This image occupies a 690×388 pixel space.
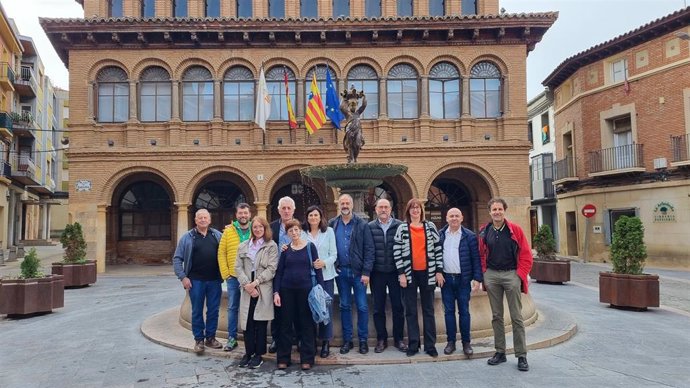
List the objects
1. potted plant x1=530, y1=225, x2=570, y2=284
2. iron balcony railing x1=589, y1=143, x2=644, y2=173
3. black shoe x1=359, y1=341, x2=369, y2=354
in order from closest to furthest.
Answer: black shoe x1=359, y1=341, x2=369, y2=354, potted plant x1=530, y1=225, x2=570, y2=284, iron balcony railing x1=589, y1=143, x2=644, y2=173

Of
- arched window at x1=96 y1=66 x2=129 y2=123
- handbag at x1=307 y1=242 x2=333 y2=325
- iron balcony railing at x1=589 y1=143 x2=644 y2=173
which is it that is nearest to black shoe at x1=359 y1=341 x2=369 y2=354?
handbag at x1=307 y1=242 x2=333 y2=325

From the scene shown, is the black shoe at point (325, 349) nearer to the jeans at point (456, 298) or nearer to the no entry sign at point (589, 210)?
the jeans at point (456, 298)

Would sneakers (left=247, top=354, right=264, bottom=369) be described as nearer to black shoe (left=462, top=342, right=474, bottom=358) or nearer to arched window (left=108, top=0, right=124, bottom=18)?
black shoe (left=462, top=342, right=474, bottom=358)

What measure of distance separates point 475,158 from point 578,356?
12893mm

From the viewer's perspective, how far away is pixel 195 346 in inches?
261

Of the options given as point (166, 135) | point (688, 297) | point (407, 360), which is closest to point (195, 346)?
point (407, 360)

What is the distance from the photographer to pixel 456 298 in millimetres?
6371

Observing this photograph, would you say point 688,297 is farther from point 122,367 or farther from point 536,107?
point 536,107

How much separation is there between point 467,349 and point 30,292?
843 cm

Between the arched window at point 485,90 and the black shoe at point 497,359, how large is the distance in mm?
14348

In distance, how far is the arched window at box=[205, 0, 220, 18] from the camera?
2006 cm

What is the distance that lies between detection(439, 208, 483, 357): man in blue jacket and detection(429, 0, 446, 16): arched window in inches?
626

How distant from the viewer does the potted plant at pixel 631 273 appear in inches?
382

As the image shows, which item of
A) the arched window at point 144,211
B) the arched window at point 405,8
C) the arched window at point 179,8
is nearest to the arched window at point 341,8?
the arched window at point 405,8
